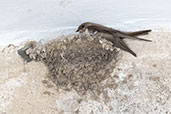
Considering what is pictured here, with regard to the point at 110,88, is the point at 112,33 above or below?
above

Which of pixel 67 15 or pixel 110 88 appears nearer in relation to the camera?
pixel 67 15

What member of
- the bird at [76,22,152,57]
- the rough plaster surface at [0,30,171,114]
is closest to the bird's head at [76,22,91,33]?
the bird at [76,22,152,57]

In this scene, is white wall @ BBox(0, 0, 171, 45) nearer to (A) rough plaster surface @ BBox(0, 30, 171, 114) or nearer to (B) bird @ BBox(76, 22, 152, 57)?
(B) bird @ BBox(76, 22, 152, 57)

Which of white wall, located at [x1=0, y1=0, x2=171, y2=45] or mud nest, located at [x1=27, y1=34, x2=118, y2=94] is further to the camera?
mud nest, located at [x1=27, y1=34, x2=118, y2=94]

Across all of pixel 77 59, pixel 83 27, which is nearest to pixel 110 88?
pixel 77 59

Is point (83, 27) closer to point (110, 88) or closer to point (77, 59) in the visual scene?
point (77, 59)

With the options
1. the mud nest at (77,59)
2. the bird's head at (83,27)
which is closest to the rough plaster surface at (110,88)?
the mud nest at (77,59)

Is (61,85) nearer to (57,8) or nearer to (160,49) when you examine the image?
(57,8)
